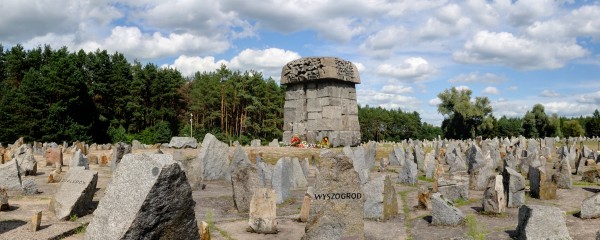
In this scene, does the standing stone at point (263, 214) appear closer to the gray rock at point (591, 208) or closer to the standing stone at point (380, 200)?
the standing stone at point (380, 200)

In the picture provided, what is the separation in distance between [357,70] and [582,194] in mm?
15210

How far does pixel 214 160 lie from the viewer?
1385cm

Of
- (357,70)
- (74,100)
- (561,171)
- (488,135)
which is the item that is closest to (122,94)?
(74,100)

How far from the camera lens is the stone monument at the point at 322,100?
23.2 metres

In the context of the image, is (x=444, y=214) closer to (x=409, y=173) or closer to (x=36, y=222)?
(x=409, y=173)

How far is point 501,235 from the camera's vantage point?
679 centimetres

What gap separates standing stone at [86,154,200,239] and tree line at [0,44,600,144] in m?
36.5

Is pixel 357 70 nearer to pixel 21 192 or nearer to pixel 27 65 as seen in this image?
pixel 21 192

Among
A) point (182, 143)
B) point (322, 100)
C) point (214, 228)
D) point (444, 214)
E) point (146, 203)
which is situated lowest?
point (214, 228)

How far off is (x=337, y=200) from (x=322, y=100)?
1712 centimetres

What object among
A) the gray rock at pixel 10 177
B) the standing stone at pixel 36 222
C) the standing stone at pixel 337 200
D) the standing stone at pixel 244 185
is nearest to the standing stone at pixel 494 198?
the standing stone at pixel 337 200

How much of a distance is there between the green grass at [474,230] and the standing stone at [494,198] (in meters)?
0.90

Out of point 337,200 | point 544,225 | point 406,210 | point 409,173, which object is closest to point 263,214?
point 337,200

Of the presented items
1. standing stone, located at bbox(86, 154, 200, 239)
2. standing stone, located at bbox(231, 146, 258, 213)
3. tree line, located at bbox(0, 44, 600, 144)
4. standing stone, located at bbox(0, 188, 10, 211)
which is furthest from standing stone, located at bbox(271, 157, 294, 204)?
tree line, located at bbox(0, 44, 600, 144)
